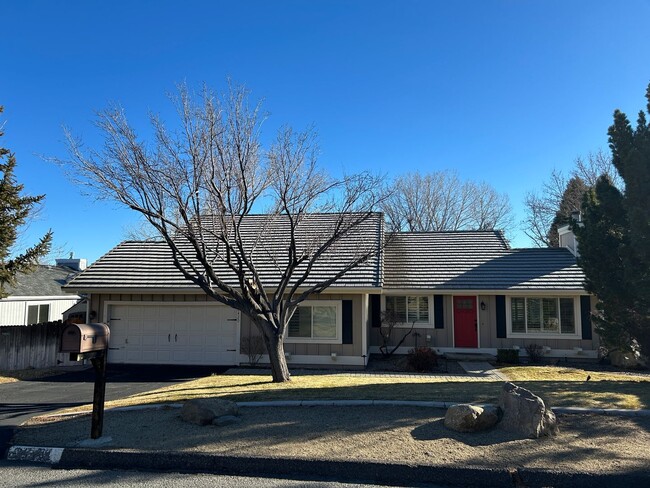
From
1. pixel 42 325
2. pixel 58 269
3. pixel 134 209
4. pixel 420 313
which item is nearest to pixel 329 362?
pixel 420 313

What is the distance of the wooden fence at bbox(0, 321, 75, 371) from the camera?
14742 mm

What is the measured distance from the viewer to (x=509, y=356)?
15.9 meters

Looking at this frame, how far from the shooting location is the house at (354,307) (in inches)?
611

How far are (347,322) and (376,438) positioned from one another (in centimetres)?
970

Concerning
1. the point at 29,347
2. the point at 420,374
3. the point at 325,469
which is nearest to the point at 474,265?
the point at 420,374

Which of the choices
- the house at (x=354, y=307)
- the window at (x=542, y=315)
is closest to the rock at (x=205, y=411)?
the house at (x=354, y=307)

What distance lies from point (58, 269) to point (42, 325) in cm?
1468

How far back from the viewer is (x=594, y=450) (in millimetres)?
5160

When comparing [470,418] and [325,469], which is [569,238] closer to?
[470,418]

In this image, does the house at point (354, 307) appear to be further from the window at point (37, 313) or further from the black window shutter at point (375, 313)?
the window at point (37, 313)

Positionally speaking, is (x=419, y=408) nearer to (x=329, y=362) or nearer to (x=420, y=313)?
(x=329, y=362)

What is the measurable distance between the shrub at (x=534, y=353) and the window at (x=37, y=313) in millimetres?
22310

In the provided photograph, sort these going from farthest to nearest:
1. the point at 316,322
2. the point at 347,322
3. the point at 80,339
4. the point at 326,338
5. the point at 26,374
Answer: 1. the point at 316,322
2. the point at 326,338
3. the point at 347,322
4. the point at 26,374
5. the point at 80,339

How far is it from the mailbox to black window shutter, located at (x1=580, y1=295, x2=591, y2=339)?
16181 mm
